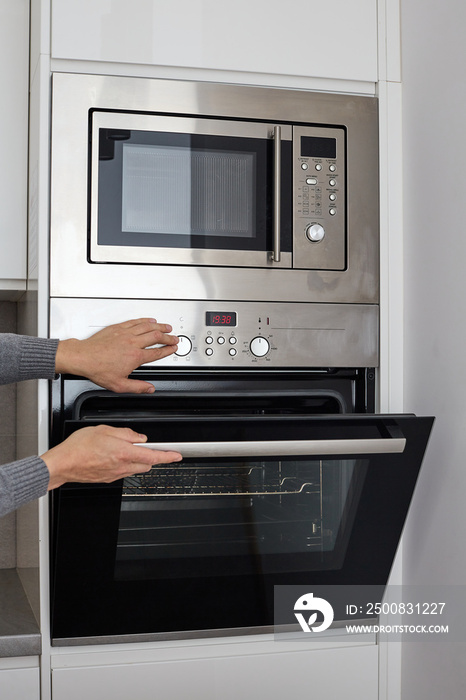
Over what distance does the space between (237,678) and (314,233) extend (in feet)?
2.58

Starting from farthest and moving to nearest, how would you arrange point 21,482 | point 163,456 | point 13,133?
1. point 13,133
2. point 163,456
3. point 21,482

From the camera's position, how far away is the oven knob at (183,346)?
4.00 ft

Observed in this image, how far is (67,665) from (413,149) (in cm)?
107

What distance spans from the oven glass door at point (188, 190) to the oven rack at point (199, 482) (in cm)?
35

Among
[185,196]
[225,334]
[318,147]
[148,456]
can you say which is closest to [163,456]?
[148,456]

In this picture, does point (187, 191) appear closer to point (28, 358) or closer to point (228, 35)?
point (228, 35)

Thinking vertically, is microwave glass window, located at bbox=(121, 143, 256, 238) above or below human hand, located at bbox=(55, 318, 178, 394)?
above

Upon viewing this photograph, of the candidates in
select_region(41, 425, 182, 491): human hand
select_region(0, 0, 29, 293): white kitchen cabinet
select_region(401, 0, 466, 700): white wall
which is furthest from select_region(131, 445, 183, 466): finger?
select_region(0, 0, 29, 293): white kitchen cabinet

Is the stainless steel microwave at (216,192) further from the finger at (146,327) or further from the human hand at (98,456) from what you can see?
the human hand at (98,456)

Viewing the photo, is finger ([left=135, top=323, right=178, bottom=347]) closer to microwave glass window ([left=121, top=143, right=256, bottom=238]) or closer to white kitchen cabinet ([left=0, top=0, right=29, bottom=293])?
microwave glass window ([left=121, top=143, right=256, bottom=238])

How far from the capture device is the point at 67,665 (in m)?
1.20

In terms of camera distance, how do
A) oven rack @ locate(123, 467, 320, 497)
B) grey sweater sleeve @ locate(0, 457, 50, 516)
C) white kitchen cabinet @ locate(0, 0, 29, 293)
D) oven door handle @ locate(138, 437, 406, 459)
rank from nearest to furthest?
grey sweater sleeve @ locate(0, 457, 50, 516) → oven door handle @ locate(138, 437, 406, 459) → oven rack @ locate(123, 467, 320, 497) → white kitchen cabinet @ locate(0, 0, 29, 293)

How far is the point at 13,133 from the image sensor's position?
54.1 inches

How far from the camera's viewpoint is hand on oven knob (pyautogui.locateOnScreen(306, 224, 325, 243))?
4.19 ft
